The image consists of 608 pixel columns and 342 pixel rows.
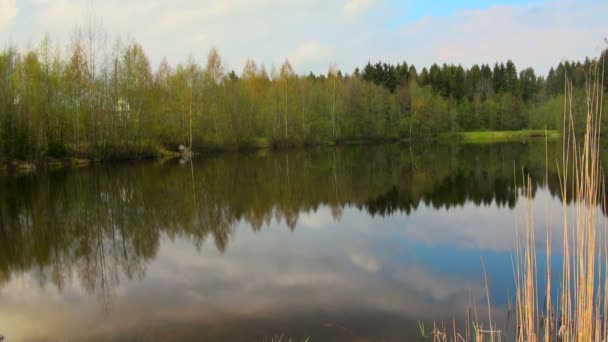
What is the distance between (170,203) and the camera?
17.2 metres

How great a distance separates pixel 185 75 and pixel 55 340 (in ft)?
142

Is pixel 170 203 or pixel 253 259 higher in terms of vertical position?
pixel 170 203

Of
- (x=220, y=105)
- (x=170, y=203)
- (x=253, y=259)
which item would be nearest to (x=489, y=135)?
(x=220, y=105)

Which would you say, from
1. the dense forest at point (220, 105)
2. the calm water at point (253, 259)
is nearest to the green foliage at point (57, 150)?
the dense forest at point (220, 105)

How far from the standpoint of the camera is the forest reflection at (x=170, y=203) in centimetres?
1020

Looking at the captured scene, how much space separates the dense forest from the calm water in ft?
18.4

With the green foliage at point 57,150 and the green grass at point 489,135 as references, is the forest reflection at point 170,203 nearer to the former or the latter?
the green foliage at point 57,150

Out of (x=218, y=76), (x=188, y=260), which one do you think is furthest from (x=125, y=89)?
(x=188, y=260)

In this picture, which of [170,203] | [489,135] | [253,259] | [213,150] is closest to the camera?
[253,259]

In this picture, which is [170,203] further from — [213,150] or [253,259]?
[213,150]

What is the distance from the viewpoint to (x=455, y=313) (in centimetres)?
646

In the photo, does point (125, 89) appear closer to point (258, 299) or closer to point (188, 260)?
point (188, 260)

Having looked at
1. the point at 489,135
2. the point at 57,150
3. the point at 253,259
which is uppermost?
the point at 57,150

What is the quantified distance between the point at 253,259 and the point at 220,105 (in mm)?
41616
